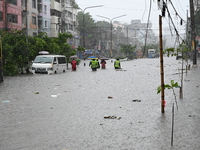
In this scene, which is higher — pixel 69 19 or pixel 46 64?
pixel 69 19

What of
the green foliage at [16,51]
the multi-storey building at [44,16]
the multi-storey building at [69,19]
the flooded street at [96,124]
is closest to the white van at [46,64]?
the green foliage at [16,51]

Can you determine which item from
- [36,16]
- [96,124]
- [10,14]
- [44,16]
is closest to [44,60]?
[10,14]

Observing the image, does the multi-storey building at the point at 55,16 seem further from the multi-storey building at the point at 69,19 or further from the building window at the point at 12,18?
the building window at the point at 12,18

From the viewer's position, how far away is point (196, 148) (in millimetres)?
5648

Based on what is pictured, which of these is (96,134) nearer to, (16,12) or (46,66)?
(46,66)

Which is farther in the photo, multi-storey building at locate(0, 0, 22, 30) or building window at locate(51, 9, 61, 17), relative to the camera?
building window at locate(51, 9, 61, 17)

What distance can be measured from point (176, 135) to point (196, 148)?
87 cm

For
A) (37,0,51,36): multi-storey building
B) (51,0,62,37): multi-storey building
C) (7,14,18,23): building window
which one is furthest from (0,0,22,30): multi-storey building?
(51,0,62,37): multi-storey building

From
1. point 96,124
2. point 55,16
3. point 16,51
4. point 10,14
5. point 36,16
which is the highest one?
point 55,16

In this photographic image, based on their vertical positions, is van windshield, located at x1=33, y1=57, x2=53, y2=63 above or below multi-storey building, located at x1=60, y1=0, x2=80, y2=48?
below

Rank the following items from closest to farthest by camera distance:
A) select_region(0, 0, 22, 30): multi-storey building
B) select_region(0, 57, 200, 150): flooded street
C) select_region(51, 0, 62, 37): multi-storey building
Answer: select_region(0, 57, 200, 150): flooded street < select_region(0, 0, 22, 30): multi-storey building < select_region(51, 0, 62, 37): multi-storey building

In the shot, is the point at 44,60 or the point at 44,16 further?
the point at 44,16

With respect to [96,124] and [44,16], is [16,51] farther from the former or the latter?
[44,16]

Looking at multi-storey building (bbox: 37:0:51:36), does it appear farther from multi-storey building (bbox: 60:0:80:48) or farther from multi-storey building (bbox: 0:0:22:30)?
multi-storey building (bbox: 0:0:22:30)
